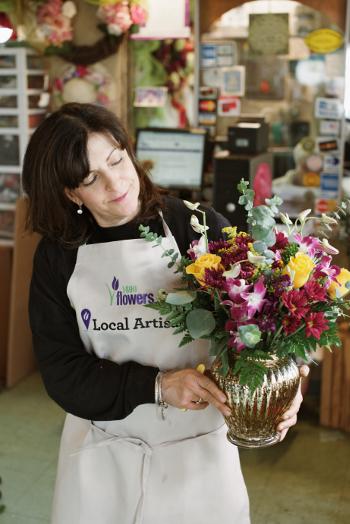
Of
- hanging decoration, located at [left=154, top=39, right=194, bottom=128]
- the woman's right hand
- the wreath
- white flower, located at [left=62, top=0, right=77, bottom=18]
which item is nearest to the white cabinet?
the wreath

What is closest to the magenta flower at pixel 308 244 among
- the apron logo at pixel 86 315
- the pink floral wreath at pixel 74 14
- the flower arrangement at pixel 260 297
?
the flower arrangement at pixel 260 297

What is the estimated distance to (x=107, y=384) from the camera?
5.43ft

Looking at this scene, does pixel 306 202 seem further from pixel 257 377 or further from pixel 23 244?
pixel 257 377

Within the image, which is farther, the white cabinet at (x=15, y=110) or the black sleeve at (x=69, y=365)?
the white cabinet at (x=15, y=110)

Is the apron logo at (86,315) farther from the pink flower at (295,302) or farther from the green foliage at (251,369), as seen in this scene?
the pink flower at (295,302)

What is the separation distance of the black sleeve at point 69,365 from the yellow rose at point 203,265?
315 millimetres

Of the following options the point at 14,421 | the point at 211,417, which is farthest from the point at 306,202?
the point at 211,417

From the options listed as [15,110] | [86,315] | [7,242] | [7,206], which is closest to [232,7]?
[15,110]

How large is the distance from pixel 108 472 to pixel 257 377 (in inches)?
21.9

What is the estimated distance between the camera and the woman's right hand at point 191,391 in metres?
1.52

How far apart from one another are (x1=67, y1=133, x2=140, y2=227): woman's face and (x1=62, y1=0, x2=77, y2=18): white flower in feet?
10.9

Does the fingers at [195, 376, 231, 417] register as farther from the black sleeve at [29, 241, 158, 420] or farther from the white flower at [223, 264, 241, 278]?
the white flower at [223, 264, 241, 278]

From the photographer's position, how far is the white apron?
1713 millimetres

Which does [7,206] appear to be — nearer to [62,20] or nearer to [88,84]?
[88,84]
